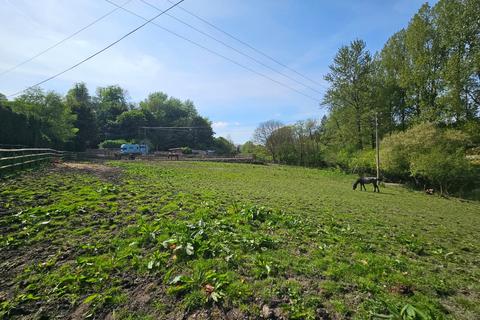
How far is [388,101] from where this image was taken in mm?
36344

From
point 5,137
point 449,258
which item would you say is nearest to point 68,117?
point 5,137

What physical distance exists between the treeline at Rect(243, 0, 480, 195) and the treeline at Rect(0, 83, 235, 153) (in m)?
42.7

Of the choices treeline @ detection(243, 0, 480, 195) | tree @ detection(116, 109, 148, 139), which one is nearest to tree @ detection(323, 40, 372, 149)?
treeline @ detection(243, 0, 480, 195)

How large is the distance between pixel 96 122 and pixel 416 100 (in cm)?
6175

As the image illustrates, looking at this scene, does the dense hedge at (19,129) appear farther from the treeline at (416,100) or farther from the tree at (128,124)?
the treeline at (416,100)

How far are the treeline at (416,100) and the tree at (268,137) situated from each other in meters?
13.1

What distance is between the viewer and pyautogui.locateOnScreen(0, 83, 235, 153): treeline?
3272 centimetres

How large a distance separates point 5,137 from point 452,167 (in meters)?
50.1

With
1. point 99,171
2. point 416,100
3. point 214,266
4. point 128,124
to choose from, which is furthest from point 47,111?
point 416,100

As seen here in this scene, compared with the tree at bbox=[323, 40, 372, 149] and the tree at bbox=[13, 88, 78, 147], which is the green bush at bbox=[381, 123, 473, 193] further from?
the tree at bbox=[13, 88, 78, 147]

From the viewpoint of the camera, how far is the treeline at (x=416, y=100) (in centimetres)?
2461

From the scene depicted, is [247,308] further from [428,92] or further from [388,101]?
[388,101]

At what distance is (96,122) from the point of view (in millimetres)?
56312

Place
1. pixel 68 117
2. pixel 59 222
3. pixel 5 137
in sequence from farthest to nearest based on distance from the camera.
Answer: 1. pixel 68 117
2. pixel 5 137
3. pixel 59 222
